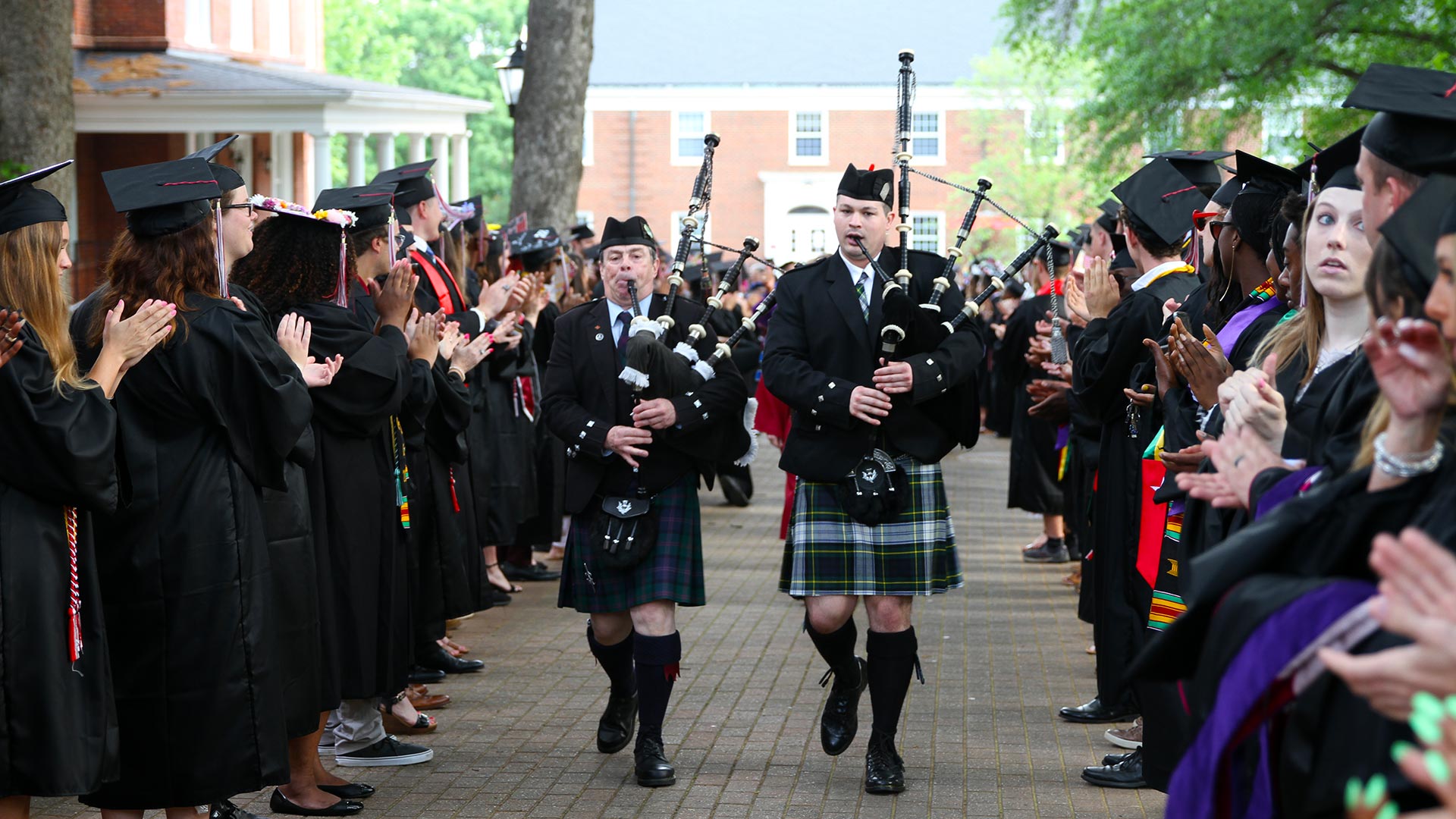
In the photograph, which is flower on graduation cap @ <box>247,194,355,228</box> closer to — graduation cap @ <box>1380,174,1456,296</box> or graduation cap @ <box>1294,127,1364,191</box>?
graduation cap @ <box>1294,127,1364,191</box>

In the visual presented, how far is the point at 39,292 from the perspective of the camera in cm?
433

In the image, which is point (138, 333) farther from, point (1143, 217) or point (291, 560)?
point (1143, 217)

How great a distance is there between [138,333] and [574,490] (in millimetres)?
2167

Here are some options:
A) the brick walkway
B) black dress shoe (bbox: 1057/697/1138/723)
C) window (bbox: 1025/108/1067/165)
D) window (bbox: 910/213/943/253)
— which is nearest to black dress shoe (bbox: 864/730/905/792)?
the brick walkway

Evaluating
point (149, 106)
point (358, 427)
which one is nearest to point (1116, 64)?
point (149, 106)

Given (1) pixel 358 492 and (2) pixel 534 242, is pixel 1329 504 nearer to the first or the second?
(1) pixel 358 492

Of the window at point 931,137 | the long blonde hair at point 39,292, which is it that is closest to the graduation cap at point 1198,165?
the long blonde hair at point 39,292

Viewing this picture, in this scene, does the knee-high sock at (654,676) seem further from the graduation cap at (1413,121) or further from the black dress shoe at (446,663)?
the graduation cap at (1413,121)

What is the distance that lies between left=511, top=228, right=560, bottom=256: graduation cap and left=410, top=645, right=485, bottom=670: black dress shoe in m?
3.83

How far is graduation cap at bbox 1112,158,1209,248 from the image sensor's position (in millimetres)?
6219

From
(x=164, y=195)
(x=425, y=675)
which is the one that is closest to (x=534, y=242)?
(x=425, y=675)

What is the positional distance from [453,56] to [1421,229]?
231 ft

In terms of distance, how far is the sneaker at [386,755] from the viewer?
632 centimetres

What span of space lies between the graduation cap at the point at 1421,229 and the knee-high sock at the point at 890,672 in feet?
11.7
